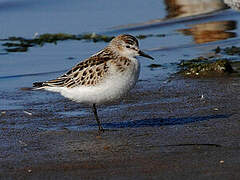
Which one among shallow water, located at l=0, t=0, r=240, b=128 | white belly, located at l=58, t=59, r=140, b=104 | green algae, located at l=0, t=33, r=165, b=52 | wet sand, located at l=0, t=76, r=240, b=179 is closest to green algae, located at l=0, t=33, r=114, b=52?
green algae, located at l=0, t=33, r=165, b=52

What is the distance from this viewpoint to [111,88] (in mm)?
6672

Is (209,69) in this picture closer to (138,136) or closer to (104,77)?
(104,77)

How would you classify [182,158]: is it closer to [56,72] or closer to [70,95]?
[70,95]

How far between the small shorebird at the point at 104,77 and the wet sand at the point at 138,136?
355mm

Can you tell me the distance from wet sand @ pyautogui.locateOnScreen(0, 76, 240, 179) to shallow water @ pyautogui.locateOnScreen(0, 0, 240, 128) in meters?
0.21

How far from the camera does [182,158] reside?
562 cm

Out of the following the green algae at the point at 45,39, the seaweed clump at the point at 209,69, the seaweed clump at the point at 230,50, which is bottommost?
the seaweed clump at the point at 230,50

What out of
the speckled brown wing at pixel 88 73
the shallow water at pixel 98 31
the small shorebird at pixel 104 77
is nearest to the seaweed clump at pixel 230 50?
the shallow water at pixel 98 31

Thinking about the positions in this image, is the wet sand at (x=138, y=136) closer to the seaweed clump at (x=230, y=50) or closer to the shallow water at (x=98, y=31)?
the shallow water at (x=98, y=31)

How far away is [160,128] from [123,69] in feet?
2.20

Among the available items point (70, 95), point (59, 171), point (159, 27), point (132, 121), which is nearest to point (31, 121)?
point (70, 95)

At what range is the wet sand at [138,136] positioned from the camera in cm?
542

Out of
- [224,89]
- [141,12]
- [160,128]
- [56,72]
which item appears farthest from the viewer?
[141,12]

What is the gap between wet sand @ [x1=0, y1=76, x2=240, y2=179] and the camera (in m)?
5.42
